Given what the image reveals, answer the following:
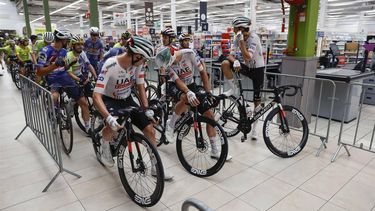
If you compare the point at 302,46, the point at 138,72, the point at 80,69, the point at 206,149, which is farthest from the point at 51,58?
the point at 302,46

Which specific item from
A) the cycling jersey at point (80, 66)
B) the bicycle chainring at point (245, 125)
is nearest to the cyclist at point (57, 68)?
the cycling jersey at point (80, 66)

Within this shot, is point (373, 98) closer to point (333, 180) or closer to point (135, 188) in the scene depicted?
point (333, 180)

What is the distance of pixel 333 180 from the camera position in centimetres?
292

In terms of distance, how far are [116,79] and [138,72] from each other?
318mm

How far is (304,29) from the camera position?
14.0 ft

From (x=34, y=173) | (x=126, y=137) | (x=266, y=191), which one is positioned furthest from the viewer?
(x=34, y=173)

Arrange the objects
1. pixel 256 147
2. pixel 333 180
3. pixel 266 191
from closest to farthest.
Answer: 1. pixel 266 191
2. pixel 333 180
3. pixel 256 147

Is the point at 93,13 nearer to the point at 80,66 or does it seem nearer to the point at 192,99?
the point at 80,66

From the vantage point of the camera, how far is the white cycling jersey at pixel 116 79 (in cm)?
236

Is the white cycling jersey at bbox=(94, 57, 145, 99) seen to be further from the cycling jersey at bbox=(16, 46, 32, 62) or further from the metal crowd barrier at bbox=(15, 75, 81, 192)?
the cycling jersey at bbox=(16, 46, 32, 62)

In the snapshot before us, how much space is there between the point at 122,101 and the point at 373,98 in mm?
6564

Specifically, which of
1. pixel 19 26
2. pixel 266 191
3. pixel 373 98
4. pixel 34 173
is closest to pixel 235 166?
pixel 266 191

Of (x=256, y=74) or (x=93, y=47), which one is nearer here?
(x=256, y=74)

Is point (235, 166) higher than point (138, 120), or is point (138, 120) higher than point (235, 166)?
point (138, 120)
